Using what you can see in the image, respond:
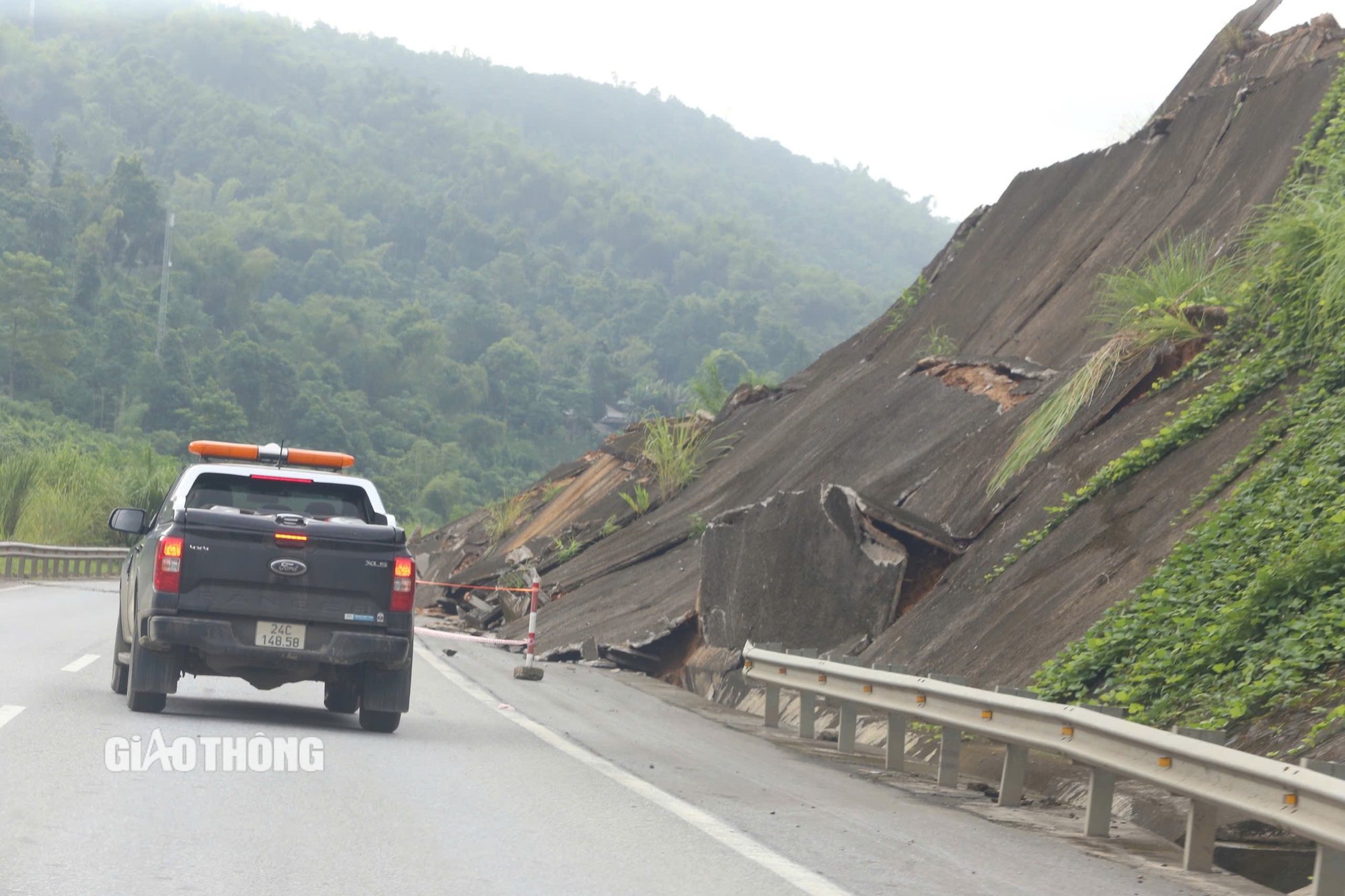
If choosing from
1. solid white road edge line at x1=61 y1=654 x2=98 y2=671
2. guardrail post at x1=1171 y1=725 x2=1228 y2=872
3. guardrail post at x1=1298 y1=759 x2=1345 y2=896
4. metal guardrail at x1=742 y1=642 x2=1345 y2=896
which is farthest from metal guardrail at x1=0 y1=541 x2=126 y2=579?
guardrail post at x1=1298 y1=759 x2=1345 y2=896

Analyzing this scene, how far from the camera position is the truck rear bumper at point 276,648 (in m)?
9.99

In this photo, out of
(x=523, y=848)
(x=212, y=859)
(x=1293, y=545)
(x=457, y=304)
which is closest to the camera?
(x=212, y=859)

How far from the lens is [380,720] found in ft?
34.8

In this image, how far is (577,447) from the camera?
127 metres

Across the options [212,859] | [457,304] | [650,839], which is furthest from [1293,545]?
[457,304]

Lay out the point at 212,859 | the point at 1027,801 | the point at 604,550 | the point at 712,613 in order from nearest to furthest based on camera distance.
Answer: the point at 212,859, the point at 1027,801, the point at 712,613, the point at 604,550

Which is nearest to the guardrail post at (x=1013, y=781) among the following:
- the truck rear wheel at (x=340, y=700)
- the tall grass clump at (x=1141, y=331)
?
the truck rear wheel at (x=340, y=700)

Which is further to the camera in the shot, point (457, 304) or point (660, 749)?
point (457, 304)

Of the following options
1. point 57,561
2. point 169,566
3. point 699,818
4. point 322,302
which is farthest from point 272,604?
point 322,302

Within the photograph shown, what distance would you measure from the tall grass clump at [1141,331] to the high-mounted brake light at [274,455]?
23.4 ft

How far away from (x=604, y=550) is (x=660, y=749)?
51.1 ft

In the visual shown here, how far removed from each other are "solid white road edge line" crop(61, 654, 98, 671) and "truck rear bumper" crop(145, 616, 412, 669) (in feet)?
12.1

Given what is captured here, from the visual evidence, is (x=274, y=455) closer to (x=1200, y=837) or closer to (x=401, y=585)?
(x=401, y=585)

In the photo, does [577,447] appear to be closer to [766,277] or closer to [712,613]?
[766,277]
